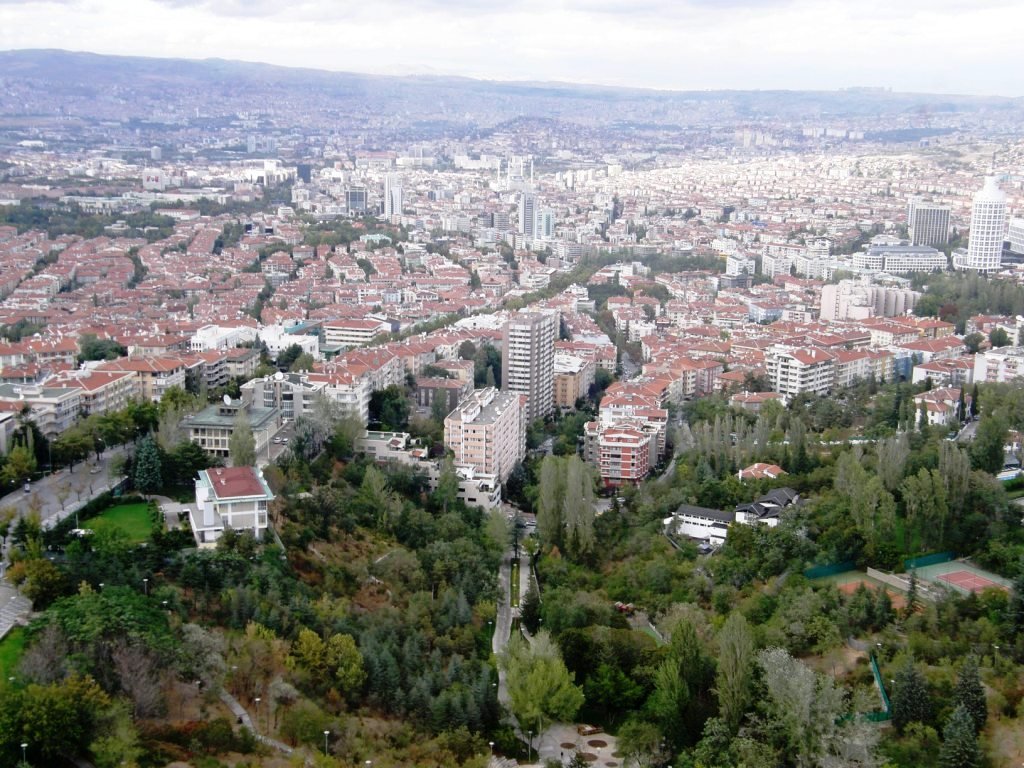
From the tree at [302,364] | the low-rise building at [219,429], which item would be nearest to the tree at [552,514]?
the low-rise building at [219,429]

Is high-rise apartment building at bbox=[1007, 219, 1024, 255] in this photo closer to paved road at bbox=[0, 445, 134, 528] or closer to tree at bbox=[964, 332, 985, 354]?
tree at bbox=[964, 332, 985, 354]

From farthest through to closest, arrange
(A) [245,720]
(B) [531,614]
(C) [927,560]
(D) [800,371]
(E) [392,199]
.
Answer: (E) [392,199] → (D) [800,371] → (C) [927,560] → (B) [531,614] → (A) [245,720]

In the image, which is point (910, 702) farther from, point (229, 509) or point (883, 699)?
point (229, 509)

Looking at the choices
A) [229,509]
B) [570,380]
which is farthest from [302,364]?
[229,509]

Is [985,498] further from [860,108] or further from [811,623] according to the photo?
[860,108]

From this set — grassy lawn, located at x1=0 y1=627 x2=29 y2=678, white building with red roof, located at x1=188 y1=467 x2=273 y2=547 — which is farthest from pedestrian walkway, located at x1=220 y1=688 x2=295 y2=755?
white building with red roof, located at x1=188 y1=467 x2=273 y2=547

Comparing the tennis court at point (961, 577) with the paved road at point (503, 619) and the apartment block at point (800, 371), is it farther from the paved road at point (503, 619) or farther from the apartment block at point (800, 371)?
the apartment block at point (800, 371)
